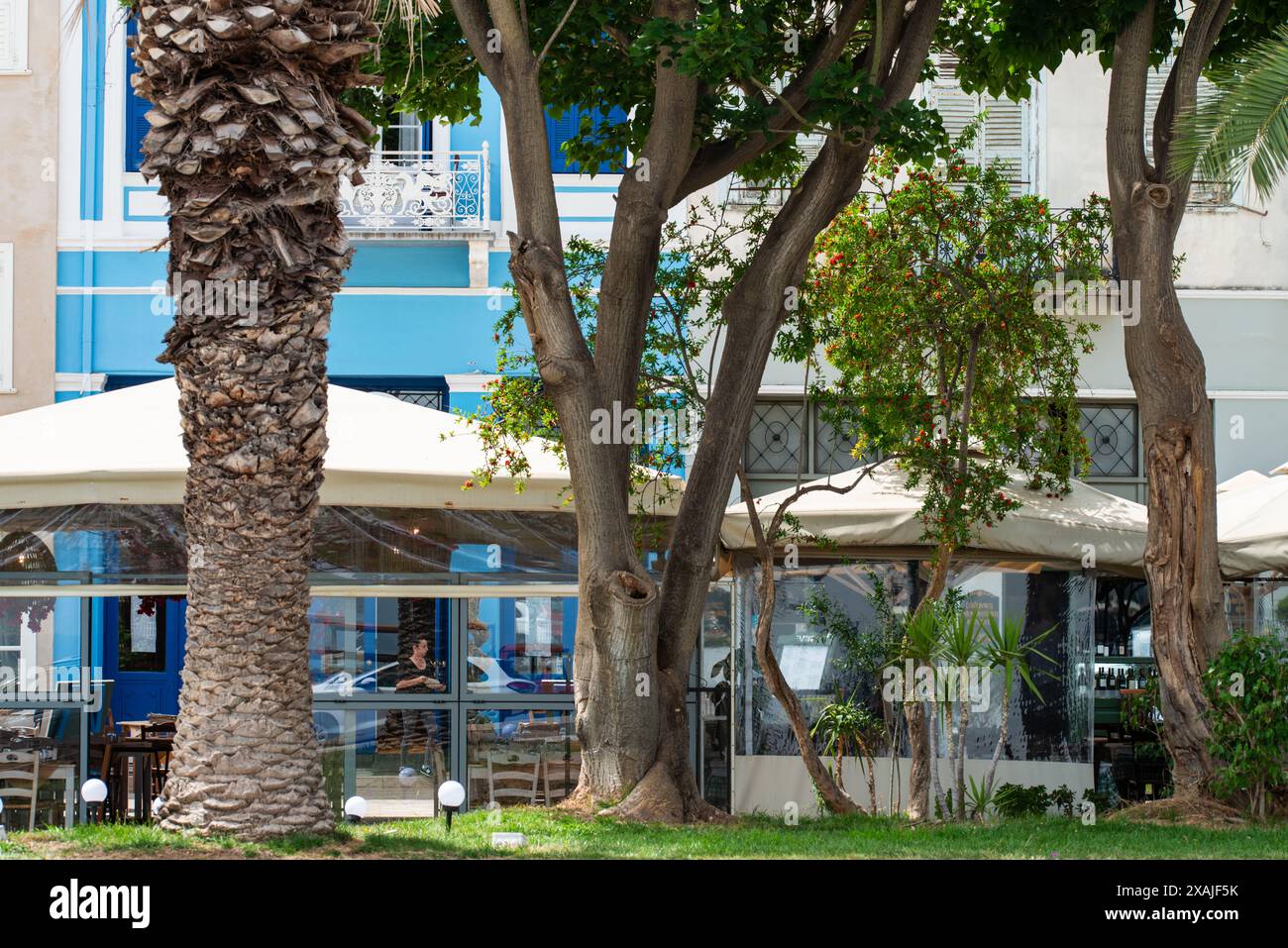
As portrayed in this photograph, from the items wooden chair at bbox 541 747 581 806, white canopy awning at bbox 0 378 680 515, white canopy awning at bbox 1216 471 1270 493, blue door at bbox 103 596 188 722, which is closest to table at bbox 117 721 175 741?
white canopy awning at bbox 0 378 680 515

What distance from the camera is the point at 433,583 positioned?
10898 millimetres

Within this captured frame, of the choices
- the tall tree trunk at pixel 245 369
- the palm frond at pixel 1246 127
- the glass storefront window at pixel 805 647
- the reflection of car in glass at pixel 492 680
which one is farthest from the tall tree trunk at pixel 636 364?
the glass storefront window at pixel 805 647

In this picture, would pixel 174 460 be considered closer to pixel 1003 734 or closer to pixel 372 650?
pixel 372 650

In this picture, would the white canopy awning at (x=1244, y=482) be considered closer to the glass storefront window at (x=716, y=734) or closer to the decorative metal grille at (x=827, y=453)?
the decorative metal grille at (x=827, y=453)

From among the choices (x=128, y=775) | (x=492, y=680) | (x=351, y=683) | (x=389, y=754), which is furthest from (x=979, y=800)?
(x=128, y=775)

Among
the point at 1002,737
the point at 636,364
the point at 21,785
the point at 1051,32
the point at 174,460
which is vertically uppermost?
the point at 1051,32

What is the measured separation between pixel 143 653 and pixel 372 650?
6945 mm

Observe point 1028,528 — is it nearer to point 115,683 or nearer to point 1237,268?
point 1237,268

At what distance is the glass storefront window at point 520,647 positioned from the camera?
11.7m

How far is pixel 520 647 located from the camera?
12.3 meters

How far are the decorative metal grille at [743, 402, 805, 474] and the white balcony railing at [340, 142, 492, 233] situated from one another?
3.72m

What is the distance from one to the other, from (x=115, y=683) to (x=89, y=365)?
361 centimetres

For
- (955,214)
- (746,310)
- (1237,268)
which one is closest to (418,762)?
(746,310)

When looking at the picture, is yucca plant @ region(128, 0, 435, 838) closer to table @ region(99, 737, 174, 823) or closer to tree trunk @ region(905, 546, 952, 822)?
table @ region(99, 737, 174, 823)
